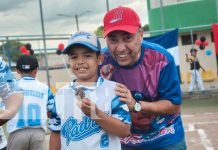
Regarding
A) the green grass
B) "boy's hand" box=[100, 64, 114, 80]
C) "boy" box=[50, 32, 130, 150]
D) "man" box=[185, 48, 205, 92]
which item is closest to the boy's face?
"boy" box=[50, 32, 130, 150]

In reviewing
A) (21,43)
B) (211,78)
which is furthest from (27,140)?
(211,78)

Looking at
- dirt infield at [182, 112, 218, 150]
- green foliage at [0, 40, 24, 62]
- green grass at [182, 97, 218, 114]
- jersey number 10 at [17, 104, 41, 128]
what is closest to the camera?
jersey number 10 at [17, 104, 41, 128]

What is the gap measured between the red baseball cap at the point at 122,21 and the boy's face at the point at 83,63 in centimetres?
23

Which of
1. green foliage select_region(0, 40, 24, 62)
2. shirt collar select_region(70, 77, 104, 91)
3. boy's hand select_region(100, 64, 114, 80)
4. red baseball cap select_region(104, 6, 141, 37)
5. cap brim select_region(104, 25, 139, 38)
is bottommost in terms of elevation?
shirt collar select_region(70, 77, 104, 91)

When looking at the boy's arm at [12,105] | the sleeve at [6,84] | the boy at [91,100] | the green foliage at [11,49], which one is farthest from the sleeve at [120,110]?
the green foliage at [11,49]

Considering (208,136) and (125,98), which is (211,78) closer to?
(208,136)

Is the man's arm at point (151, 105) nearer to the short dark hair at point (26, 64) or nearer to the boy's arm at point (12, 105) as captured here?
the boy's arm at point (12, 105)

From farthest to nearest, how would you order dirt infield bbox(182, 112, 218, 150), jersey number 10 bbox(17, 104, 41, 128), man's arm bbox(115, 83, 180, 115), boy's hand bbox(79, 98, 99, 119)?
dirt infield bbox(182, 112, 218, 150)
jersey number 10 bbox(17, 104, 41, 128)
man's arm bbox(115, 83, 180, 115)
boy's hand bbox(79, 98, 99, 119)

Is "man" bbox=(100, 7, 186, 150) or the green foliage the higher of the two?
the green foliage

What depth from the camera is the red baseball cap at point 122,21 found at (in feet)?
7.94

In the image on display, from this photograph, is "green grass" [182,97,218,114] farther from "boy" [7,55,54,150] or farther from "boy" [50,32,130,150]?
"boy" [50,32,130,150]

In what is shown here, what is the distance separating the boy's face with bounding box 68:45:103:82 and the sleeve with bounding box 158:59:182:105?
536mm

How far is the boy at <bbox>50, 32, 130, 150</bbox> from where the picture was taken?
2.23 meters

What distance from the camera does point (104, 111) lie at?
2260 millimetres
